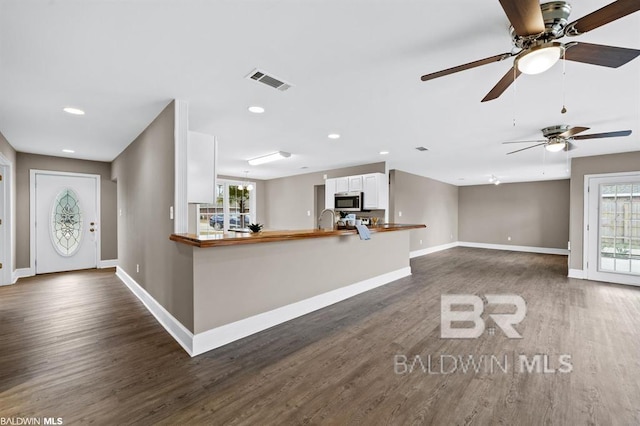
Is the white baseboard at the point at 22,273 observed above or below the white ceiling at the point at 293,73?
below

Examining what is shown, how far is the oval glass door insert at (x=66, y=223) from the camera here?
5535 millimetres

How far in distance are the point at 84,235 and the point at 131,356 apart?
196 inches

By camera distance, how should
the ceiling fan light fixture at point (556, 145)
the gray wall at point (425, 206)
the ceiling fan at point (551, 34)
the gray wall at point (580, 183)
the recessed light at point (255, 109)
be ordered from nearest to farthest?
the ceiling fan at point (551, 34) → the recessed light at point (255, 109) → the ceiling fan light fixture at point (556, 145) → the gray wall at point (580, 183) → the gray wall at point (425, 206)

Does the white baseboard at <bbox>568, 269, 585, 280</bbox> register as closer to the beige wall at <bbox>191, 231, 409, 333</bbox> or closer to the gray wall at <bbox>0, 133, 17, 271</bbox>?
the beige wall at <bbox>191, 231, 409, 333</bbox>

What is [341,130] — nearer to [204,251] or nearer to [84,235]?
[204,251]

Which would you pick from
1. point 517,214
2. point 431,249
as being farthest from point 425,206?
point 517,214

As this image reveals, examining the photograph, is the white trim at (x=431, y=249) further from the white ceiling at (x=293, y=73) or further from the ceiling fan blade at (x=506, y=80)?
the ceiling fan blade at (x=506, y=80)

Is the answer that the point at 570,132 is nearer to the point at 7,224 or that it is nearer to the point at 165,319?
the point at 165,319

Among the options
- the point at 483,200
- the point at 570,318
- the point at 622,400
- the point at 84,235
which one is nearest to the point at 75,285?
A: the point at 84,235

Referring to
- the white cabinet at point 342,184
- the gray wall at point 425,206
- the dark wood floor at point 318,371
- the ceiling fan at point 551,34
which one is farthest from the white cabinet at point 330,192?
the ceiling fan at point 551,34

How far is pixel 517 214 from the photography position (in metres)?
9.20

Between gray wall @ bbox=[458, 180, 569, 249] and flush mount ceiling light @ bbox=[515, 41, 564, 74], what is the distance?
917cm

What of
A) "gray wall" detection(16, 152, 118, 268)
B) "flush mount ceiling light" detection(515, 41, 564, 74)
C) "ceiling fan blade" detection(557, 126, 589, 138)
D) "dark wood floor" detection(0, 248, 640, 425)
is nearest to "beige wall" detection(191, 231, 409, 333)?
"dark wood floor" detection(0, 248, 640, 425)

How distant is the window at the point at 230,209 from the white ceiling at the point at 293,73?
12.3 ft
